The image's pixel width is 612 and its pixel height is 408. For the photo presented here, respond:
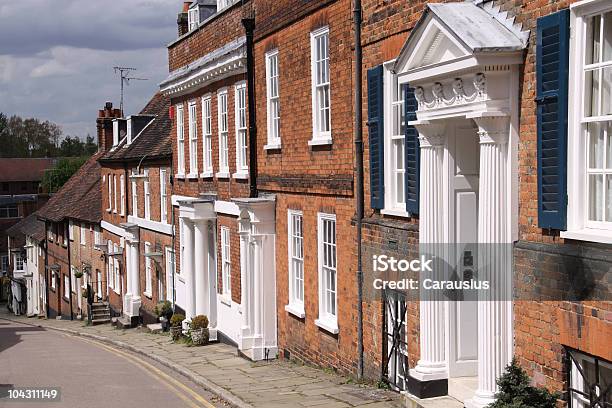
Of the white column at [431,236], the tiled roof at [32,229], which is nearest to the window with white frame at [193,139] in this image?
the white column at [431,236]

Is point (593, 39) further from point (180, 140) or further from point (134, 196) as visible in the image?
point (134, 196)

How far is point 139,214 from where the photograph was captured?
30375mm

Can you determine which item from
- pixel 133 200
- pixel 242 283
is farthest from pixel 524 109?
pixel 133 200

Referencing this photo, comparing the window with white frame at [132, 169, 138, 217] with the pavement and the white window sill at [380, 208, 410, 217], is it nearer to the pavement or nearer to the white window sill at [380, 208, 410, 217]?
the pavement

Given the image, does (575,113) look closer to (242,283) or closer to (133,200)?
(242,283)

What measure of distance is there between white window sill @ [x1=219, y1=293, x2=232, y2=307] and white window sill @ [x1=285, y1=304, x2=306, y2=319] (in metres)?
4.16

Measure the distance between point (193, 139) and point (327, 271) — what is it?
962cm

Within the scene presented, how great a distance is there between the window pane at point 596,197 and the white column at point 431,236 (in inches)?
101

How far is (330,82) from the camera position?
13.4 m

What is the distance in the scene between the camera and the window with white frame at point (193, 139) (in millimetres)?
22219

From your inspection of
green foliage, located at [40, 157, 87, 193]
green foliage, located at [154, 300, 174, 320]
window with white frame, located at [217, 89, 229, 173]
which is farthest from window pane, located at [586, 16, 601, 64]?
green foliage, located at [40, 157, 87, 193]

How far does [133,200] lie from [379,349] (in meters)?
21.1

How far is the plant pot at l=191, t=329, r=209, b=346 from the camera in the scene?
20831mm

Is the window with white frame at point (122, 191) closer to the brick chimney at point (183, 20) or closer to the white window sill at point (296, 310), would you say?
the brick chimney at point (183, 20)
